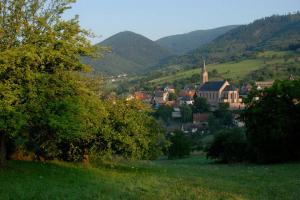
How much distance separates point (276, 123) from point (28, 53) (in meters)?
28.5

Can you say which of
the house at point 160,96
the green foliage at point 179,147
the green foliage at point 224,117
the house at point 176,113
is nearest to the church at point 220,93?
the house at point 160,96

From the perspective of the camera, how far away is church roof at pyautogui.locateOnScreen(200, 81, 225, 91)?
6836 inches

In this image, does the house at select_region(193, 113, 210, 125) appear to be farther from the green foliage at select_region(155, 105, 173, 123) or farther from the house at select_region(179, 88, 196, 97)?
the house at select_region(179, 88, 196, 97)

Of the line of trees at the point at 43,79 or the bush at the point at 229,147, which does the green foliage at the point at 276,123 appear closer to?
the bush at the point at 229,147

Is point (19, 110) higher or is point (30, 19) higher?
point (30, 19)

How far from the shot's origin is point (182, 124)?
125000 mm

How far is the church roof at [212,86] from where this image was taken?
174 m

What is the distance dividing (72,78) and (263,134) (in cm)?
2619

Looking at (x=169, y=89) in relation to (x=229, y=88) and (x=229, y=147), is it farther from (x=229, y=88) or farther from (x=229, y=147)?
(x=229, y=147)

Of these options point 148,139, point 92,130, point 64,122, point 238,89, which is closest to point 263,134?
point 148,139

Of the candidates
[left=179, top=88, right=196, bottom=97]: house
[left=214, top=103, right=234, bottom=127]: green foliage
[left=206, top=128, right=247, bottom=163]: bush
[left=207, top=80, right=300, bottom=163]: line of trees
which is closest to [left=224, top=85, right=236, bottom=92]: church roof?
[left=179, top=88, right=196, bottom=97]: house

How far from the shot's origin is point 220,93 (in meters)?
169

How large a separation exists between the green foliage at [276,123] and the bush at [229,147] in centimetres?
271

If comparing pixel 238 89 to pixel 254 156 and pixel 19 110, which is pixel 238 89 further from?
pixel 19 110
